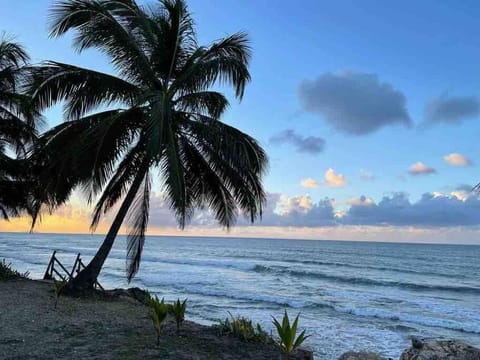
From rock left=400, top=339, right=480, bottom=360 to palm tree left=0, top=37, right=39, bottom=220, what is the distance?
12.7 meters

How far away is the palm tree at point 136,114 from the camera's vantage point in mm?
11609

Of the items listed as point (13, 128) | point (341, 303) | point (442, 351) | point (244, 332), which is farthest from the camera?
point (341, 303)

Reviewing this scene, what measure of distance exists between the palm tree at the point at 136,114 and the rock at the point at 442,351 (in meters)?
5.56

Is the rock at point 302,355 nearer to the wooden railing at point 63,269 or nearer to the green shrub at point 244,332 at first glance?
the green shrub at point 244,332

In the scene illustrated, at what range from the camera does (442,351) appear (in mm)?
8211

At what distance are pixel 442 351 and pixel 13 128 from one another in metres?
15.6

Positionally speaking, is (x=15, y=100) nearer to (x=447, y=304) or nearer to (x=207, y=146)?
(x=207, y=146)

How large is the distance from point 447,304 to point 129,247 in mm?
18868

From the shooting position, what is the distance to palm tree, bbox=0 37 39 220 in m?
15.9

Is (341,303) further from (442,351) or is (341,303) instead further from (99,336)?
(99,336)

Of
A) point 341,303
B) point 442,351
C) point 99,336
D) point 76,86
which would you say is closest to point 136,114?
point 76,86

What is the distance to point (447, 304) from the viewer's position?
80.6 feet

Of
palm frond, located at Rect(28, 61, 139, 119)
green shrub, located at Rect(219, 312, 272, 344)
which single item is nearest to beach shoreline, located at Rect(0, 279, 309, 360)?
green shrub, located at Rect(219, 312, 272, 344)

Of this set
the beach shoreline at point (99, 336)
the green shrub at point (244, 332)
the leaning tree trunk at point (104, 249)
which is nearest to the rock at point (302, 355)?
the beach shoreline at point (99, 336)
